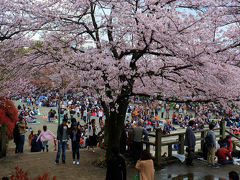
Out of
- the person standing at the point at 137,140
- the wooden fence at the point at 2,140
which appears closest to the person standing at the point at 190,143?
the person standing at the point at 137,140

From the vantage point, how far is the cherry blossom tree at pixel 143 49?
6.58 meters

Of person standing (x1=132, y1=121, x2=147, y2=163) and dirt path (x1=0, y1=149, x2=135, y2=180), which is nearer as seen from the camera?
dirt path (x1=0, y1=149, x2=135, y2=180)

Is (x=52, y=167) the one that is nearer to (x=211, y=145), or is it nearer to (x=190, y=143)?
(x=190, y=143)

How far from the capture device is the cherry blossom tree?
6578 mm

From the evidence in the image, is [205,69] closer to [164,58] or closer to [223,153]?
[164,58]

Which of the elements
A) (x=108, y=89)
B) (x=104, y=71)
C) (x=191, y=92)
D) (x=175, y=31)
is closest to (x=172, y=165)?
(x=191, y=92)

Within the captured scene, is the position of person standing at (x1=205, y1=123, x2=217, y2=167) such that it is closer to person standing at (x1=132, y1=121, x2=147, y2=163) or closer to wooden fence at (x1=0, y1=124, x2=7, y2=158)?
person standing at (x1=132, y1=121, x2=147, y2=163)

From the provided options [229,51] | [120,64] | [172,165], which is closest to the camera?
[229,51]

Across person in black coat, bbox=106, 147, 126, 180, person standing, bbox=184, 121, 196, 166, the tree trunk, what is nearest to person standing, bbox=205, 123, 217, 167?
person standing, bbox=184, 121, 196, 166

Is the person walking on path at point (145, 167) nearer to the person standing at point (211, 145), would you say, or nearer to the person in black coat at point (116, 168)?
the person in black coat at point (116, 168)

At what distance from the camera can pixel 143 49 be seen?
24.1ft

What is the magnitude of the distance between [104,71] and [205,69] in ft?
10.3

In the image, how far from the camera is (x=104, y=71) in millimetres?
7816

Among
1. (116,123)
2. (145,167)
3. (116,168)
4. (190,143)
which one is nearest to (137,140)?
(116,123)
